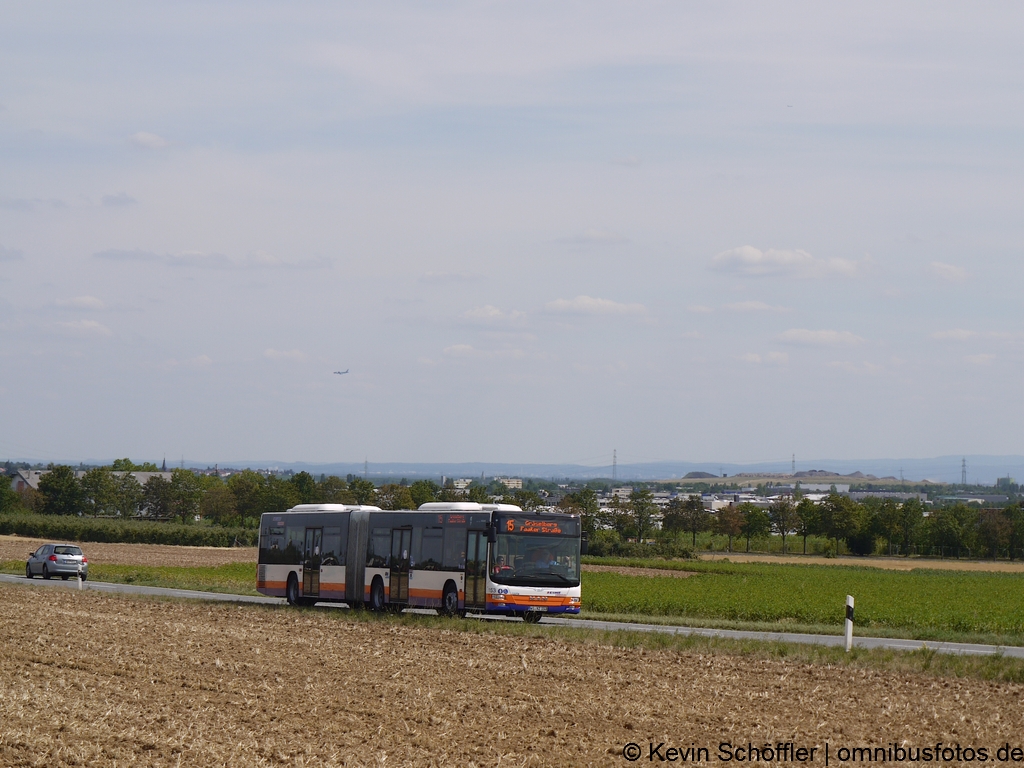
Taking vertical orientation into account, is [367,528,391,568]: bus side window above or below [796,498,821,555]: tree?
above

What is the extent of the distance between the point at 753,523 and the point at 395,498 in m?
41.8

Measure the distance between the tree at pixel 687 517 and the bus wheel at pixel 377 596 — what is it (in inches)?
4200

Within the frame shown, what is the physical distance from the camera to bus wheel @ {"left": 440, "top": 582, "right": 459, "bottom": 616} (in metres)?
30.1

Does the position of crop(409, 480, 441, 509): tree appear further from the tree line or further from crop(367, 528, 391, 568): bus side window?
crop(367, 528, 391, 568): bus side window

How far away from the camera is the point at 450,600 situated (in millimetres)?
30312

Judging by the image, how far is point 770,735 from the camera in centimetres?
1334

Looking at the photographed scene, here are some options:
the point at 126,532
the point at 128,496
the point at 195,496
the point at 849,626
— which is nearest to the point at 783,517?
the point at 195,496

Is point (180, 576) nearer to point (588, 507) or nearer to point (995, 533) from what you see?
point (588, 507)

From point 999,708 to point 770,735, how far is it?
389 cm

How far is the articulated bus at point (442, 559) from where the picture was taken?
2933 cm

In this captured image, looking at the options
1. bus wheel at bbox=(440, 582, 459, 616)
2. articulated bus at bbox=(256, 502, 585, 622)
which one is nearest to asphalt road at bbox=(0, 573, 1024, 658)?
bus wheel at bbox=(440, 582, 459, 616)

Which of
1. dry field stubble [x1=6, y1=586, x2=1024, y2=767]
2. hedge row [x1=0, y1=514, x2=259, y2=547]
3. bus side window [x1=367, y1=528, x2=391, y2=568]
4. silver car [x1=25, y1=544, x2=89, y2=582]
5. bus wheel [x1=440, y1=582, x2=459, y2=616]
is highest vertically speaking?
bus side window [x1=367, y1=528, x2=391, y2=568]

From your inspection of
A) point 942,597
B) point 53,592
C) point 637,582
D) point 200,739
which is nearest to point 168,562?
point 637,582

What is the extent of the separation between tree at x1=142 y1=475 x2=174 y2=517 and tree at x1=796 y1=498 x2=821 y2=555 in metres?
76.8
